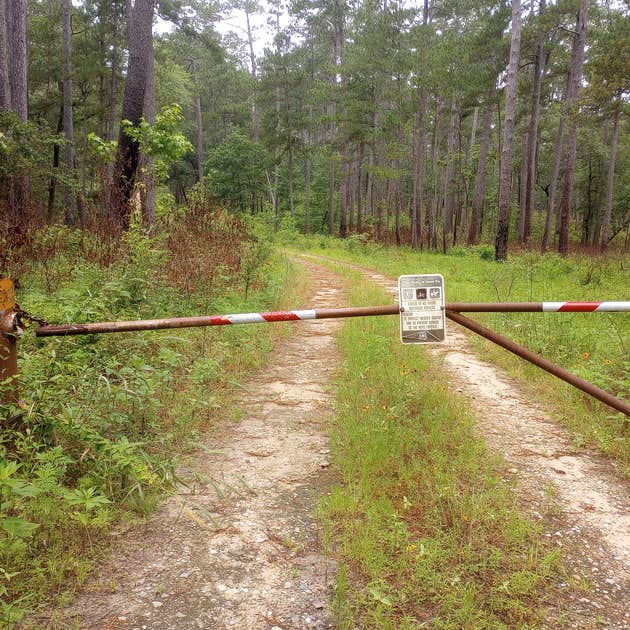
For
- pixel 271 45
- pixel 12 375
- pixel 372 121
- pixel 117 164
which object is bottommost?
pixel 12 375

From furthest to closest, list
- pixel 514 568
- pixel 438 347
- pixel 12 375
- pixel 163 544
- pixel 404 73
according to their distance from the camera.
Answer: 1. pixel 404 73
2. pixel 438 347
3. pixel 12 375
4. pixel 163 544
5. pixel 514 568

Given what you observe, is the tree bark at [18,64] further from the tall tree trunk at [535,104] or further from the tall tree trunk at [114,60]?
the tall tree trunk at [535,104]

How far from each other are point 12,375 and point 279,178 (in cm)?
4170

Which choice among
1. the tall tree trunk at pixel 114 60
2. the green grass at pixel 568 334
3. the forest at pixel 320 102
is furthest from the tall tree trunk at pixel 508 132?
the tall tree trunk at pixel 114 60

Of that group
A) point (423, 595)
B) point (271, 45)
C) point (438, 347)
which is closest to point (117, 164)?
point (438, 347)

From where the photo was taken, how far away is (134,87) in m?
9.80

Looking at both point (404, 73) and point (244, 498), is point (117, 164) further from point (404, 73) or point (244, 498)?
point (404, 73)

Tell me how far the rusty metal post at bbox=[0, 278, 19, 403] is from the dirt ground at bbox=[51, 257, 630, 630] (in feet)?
3.93

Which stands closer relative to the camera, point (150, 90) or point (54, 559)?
point (54, 559)

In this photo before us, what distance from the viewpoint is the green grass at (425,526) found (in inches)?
93.4

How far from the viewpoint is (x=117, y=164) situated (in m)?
8.87

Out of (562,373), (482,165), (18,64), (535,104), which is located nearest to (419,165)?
(482,165)

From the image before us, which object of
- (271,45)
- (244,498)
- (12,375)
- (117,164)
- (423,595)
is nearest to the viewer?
(423,595)

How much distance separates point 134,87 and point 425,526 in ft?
32.6
